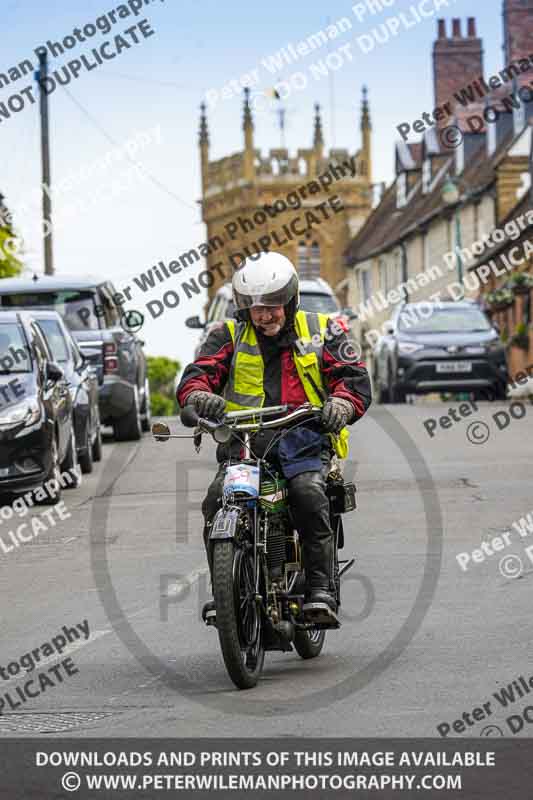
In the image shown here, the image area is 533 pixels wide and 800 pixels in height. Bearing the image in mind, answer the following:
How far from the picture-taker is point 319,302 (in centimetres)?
2602

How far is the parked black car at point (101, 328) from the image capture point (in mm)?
23188

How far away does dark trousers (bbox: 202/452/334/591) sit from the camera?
8.09 m

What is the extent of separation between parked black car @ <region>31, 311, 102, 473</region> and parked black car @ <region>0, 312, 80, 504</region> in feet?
3.90

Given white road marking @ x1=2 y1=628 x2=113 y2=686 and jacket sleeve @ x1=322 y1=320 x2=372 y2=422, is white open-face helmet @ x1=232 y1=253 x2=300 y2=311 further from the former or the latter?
white road marking @ x1=2 y1=628 x2=113 y2=686

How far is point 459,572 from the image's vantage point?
11500 millimetres

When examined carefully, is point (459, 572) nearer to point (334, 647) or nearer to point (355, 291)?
point (334, 647)

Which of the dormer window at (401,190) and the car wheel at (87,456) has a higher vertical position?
the dormer window at (401,190)

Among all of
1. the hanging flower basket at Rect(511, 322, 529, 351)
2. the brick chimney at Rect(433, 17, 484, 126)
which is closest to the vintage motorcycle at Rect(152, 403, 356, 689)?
the hanging flower basket at Rect(511, 322, 529, 351)

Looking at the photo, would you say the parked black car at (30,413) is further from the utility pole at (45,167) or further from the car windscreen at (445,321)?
the utility pole at (45,167)

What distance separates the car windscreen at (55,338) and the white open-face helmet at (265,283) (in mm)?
12236

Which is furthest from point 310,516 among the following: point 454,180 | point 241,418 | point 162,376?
point 162,376

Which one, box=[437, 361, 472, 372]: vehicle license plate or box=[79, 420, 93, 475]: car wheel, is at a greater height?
box=[437, 361, 472, 372]: vehicle license plate

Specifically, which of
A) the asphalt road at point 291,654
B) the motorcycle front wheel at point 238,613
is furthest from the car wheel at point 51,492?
the motorcycle front wheel at point 238,613
